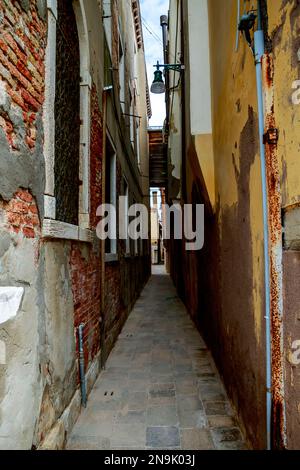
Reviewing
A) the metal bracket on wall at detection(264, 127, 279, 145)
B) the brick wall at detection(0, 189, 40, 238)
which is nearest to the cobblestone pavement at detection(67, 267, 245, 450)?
the brick wall at detection(0, 189, 40, 238)

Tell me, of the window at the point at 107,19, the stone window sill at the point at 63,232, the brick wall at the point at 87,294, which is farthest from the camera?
the window at the point at 107,19

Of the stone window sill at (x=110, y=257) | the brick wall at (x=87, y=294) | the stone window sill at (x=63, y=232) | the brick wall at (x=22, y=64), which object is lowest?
the brick wall at (x=87, y=294)

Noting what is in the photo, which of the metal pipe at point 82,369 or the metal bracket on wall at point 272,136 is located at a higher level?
the metal bracket on wall at point 272,136

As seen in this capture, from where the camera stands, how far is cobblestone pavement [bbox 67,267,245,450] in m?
2.59

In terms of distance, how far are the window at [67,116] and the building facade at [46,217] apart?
0.03 feet

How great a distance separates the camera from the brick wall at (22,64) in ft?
5.85

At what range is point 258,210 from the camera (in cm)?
210

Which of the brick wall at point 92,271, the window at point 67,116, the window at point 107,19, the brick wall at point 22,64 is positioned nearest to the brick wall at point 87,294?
the brick wall at point 92,271

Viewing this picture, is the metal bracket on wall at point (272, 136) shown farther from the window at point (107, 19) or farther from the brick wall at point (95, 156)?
the window at point (107, 19)

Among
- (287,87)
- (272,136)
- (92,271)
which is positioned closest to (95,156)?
(92,271)

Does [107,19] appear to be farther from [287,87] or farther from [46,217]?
[287,87]

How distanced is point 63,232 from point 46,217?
1.11 feet

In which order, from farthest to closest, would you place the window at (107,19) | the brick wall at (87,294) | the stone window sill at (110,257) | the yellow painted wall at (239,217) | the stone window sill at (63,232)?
the window at (107,19)
the stone window sill at (110,257)
the brick wall at (87,294)
the stone window sill at (63,232)
the yellow painted wall at (239,217)

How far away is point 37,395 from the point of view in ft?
6.84
